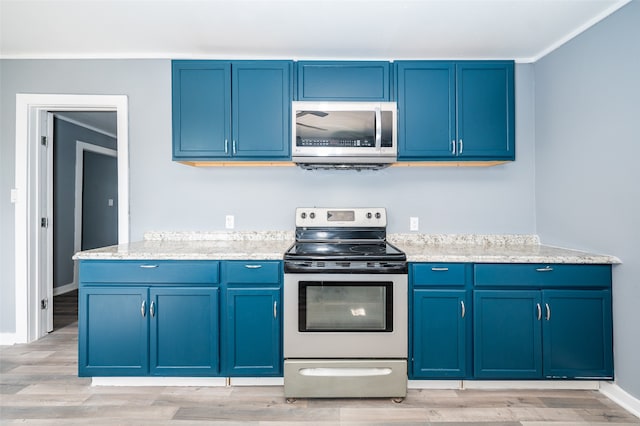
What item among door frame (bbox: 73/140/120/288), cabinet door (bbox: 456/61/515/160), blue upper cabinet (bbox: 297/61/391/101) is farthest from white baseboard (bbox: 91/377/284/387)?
door frame (bbox: 73/140/120/288)

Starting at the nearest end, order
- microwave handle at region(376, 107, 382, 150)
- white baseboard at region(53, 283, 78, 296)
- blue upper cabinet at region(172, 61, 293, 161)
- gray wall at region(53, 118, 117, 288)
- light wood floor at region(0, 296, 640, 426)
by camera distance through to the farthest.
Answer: light wood floor at region(0, 296, 640, 426) < microwave handle at region(376, 107, 382, 150) < blue upper cabinet at region(172, 61, 293, 161) < gray wall at region(53, 118, 117, 288) < white baseboard at region(53, 283, 78, 296)

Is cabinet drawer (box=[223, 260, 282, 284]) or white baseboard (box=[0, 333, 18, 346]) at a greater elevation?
cabinet drawer (box=[223, 260, 282, 284])

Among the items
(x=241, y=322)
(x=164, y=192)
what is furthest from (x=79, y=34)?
(x=241, y=322)

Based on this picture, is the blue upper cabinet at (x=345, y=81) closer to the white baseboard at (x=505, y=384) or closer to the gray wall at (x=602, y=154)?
the gray wall at (x=602, y=154)

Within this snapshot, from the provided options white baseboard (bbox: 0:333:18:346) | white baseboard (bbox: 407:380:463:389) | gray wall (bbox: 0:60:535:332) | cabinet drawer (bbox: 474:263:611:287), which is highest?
gray wall (bbox: 0:60:535:332)

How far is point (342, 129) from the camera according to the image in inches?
94.9

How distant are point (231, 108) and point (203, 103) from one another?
22cm

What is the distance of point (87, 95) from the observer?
2.81m

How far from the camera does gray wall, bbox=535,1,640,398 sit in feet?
6.48

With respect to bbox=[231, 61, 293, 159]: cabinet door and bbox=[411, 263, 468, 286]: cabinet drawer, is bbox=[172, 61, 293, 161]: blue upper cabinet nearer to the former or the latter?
bbox=[231, 61, 293, 159]: cabinet door

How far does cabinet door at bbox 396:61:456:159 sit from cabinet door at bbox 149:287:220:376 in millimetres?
1809

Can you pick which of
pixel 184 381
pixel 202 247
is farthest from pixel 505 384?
pixel 202 247

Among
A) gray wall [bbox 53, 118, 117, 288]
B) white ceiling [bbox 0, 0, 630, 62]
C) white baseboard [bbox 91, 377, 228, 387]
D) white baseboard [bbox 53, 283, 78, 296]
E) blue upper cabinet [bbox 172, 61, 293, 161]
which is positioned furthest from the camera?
white baseboard [bbox 53, 283, 78, 296]

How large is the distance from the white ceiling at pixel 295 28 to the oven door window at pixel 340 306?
175cm
